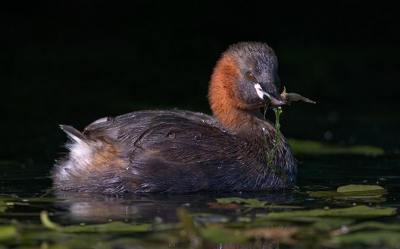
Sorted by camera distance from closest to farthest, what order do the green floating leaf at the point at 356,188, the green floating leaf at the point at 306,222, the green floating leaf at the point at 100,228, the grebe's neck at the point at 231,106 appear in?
the green floating leaf at the point at 100,228 < the green floating leaf at the point at 306,222 < the green floating leaf at the point at 356,188 < the grebe's neck at the point at 231,106

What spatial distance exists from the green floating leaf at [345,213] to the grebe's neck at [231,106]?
7.73 feet

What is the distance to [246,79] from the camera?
10117mm

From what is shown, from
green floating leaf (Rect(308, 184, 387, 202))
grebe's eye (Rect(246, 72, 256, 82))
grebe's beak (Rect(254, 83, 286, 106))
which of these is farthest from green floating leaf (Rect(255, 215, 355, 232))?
grebe's eye (Rect(246, 72, 256, 82))

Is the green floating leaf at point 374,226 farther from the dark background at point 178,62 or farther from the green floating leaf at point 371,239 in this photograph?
the dark background at point 178,62

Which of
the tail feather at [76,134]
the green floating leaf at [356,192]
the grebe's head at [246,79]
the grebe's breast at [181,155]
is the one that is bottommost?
the green floating leaf at [356,192]

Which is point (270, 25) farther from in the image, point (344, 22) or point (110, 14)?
point (110, 14)

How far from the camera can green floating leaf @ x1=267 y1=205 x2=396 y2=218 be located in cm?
779

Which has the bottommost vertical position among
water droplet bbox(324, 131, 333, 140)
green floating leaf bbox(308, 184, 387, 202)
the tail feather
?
green floating leaf bbox(308, 184, 387, 202)

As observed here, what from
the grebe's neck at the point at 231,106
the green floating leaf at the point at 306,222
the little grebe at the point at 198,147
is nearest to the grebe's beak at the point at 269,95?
the little grebe at the point at 198,147

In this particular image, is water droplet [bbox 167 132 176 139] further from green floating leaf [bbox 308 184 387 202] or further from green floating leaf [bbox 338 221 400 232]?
green floating leaf [bbox 338 221 400 232]

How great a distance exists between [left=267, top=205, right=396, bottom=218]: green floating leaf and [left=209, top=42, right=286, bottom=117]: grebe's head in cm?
207

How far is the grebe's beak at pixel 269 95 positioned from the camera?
9.73 meters

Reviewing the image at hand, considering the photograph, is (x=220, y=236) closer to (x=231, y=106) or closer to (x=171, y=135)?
(x=171, y=135)

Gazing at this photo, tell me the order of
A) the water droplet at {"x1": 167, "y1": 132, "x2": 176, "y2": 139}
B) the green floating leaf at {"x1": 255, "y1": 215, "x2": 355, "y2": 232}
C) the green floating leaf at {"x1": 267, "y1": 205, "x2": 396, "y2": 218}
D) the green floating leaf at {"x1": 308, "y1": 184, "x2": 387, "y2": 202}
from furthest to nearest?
the water droplet at {"x1": 167, "y1": 132, "x2": 176, "y2": 139}
the green floating leaf at {"x1": 308, "y1": 184, "x2": 387, "y2": 202}
the green floating leaf at {"x1": 267, "y1": 205, "x2": 396, "y2": 218}
the green floating leaf at {"x1": 255, "y1": 215, "x2": 355, "y2": 232}
